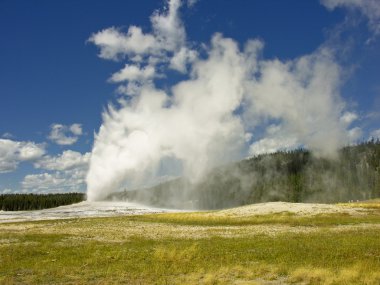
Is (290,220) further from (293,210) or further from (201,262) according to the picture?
(201,262)

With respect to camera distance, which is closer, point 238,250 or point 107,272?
point 107,272

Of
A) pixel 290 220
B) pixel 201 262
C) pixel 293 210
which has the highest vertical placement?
pixel 293 210

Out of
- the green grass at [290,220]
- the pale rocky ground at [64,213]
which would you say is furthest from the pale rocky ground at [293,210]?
the pale rocky ground at [64,213]

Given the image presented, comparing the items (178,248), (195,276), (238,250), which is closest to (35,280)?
(195,276)

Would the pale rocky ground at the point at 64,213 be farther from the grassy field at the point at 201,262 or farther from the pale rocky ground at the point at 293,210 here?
the grassy field at the point at 201,262

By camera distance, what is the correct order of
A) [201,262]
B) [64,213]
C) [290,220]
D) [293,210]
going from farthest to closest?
[64,213]
[293,210]
[290,220]
[201,262]

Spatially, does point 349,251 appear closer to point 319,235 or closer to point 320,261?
point 320,261

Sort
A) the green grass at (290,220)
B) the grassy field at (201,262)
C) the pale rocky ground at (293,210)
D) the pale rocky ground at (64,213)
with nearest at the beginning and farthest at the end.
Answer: the grassy field at (201,262) → the green grass at (290,220) → the pale rocky ground at (293,210) → the pale rocky ground at (64,213)

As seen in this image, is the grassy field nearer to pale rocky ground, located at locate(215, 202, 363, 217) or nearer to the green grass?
the green grass

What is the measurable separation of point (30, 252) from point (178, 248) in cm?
1224

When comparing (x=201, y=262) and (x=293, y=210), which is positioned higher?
(x=293, y=210)

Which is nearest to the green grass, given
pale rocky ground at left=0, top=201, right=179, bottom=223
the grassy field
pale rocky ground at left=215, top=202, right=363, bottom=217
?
pale rocky ground at left=215, top=202, right=363, bottom=217

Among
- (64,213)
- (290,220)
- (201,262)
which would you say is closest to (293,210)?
(290,220)

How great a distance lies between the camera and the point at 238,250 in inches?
1391
